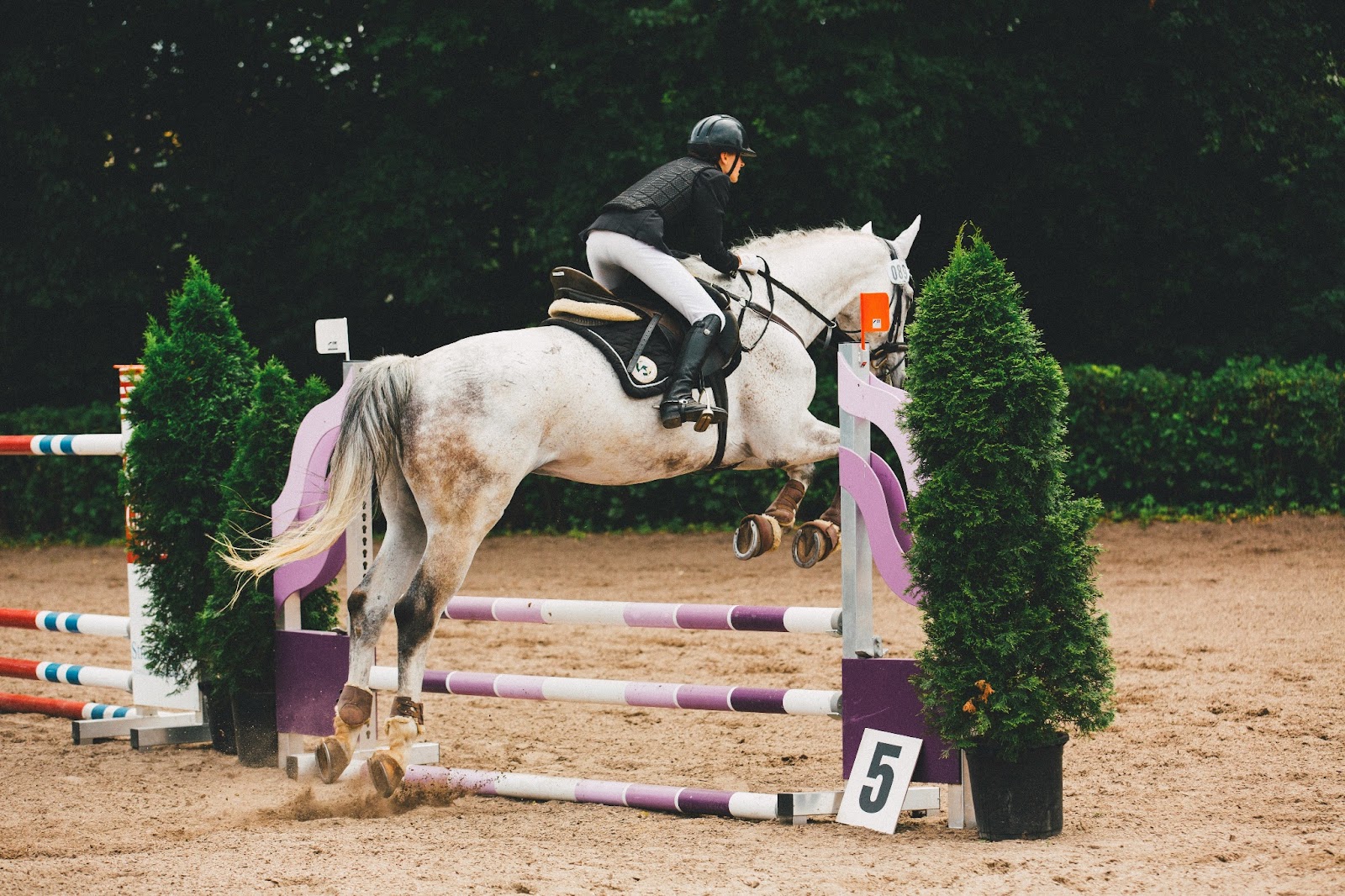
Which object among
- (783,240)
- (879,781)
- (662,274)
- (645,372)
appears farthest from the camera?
(783,240)

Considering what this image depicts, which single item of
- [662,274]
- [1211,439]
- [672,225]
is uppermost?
[672,225]

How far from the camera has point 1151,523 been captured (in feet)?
43.5

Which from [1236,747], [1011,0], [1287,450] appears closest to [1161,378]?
[1287,450]

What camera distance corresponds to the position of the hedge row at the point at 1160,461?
512 inches

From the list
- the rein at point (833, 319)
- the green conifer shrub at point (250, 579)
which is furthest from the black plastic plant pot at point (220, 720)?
the rein at point (833, 319)

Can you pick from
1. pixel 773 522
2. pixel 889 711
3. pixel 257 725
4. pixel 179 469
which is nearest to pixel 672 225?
pixel 773 522

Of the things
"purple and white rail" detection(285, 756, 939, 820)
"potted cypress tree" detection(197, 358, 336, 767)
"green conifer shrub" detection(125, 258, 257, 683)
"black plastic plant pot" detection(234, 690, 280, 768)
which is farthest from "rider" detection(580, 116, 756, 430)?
"black plastic plant pot" detection(234, 690, 280, 768)

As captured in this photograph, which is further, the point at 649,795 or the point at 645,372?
the point at 645,372

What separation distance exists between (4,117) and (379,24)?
434 cm

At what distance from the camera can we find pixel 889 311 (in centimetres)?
562

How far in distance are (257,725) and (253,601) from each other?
1.85ft

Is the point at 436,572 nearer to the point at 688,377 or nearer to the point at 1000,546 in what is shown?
the point at 688,377

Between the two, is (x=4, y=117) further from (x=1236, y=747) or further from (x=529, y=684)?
(x=1236, y=747)

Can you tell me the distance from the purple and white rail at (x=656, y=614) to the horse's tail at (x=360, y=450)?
2.35ft
